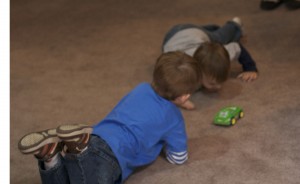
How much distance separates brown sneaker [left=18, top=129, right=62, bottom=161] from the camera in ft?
3.91

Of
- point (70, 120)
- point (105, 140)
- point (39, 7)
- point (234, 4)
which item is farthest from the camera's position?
point (39, 7)

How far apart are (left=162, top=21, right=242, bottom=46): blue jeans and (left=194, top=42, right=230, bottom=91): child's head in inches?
14.3

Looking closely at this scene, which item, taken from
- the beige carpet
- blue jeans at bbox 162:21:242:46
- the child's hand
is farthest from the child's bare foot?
blue jeans at bbox 162:21:242:46

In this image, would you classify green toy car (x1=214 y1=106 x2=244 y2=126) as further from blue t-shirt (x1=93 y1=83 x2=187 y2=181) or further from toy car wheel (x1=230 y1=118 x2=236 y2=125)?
blue t-shirt (x1=93 y1=83 x2=187 y2=181)

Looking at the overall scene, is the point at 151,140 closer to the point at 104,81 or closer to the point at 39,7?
the point at 104,81

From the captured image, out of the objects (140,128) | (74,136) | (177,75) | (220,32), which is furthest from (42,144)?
(220,32)

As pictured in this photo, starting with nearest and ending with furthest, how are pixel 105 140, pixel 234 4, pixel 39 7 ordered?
pixel 105 140 < pixel 234 4 < pixel 39 7

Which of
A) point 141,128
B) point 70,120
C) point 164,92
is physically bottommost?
point 70,120

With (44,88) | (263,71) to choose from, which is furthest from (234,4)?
(44,88)

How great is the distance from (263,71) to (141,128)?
30.1 inches

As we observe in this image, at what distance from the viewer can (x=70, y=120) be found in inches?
70.2

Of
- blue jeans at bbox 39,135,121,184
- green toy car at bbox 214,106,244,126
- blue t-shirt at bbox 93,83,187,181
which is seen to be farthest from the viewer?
green toy car at bbox 214,106,244,126

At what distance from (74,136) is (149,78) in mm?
830

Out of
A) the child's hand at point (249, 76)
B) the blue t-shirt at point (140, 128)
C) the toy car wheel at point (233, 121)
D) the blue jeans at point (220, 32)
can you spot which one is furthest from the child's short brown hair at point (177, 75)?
the blue jeans at point (220, 32)
